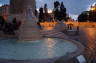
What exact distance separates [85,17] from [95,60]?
50723mm

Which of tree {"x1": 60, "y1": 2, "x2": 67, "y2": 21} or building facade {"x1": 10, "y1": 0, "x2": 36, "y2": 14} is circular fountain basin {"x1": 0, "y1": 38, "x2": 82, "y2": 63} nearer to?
building facade {"x1": 10, "y1": 0, "x2": 36, "y2": 14}

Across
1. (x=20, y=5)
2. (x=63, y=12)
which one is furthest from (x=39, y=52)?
(x=63, y=12)

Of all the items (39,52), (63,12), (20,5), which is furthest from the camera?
(63,12)

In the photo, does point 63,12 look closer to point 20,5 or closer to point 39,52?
point 20,5

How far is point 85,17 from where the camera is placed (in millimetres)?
53844

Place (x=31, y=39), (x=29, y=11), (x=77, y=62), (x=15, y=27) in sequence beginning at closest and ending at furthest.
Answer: (x=77, y=62) → (x=31, y=39) → (x=29, y=11) → (x=15, y=27)

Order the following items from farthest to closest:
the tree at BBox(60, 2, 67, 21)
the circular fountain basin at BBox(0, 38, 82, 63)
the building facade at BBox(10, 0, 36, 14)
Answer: the tree at BBox(60, 2, 67, 21), the building facade at BBox(10, 0, 36, 14), the circular fountain basin at BBox(0, 38, 82, 63)

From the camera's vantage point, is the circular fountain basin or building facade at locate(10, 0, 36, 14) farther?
building facade at locate(10, 0, 36, 14)

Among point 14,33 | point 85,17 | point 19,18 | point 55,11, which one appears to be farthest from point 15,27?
point 85,17

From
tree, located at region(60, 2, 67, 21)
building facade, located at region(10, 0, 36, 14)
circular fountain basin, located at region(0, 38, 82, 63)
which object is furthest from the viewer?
tree, located at region(60, 2, 67, 21)

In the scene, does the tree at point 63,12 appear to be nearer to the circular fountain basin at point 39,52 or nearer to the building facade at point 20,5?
the building facade at point 20,5

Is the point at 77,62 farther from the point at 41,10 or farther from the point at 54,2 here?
the point at 54,2

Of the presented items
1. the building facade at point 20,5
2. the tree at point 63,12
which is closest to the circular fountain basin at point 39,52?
the building facade at point 20,5

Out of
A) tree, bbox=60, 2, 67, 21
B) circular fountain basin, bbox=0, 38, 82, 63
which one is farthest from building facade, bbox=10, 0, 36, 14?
tree, bbox=60, 2, 67, 21
